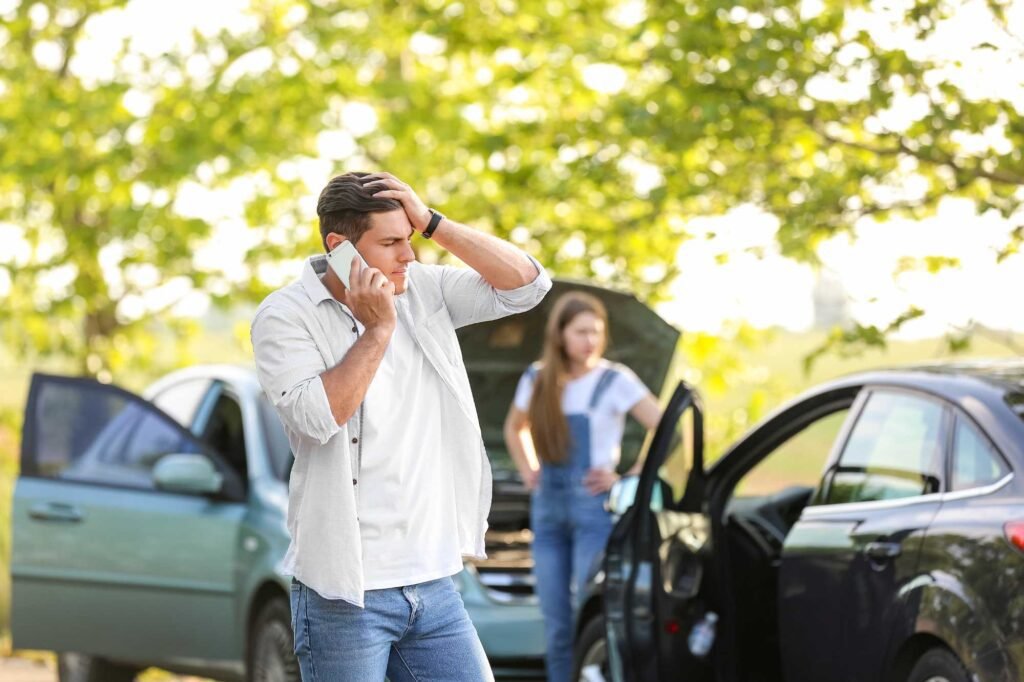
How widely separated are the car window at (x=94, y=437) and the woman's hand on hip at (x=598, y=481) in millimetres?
2060

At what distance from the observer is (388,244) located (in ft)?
13.0

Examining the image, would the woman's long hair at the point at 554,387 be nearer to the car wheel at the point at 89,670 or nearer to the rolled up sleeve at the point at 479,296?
the car wheel at the point at 89,670

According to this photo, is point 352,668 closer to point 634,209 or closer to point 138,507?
point 138,507

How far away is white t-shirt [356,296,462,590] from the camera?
13.0 ft

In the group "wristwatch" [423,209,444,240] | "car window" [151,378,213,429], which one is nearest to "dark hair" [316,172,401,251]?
"wristwatch" [423,209,444,240]

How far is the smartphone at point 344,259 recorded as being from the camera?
Result: 155 inches

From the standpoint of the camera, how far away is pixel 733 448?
6484mm

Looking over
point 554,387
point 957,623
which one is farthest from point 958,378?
point 554,387

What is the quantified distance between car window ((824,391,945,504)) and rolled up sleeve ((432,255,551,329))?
60.1 inches

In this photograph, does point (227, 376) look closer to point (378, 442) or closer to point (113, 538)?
point (113, 538)

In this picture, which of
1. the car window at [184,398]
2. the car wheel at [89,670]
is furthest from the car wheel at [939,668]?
the car wheel at [89,670]

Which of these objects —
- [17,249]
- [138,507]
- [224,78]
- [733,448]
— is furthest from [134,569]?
[17,249]

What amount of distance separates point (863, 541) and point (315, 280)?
201cm

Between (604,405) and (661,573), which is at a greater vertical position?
(604,405)
